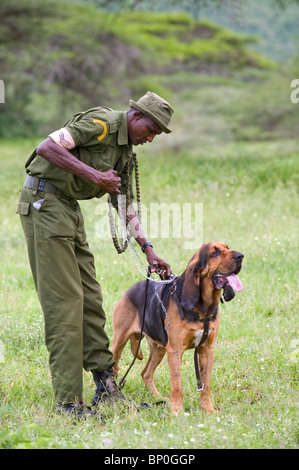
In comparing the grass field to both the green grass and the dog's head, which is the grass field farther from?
the dog's head

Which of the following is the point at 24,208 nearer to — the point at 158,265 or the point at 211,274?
the point at 158,265

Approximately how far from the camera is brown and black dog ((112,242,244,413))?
4.36 meters

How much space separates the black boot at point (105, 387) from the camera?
4.90 metres

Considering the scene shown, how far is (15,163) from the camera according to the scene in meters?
16.4

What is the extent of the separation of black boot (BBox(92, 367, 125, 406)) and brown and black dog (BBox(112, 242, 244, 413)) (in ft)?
1.37

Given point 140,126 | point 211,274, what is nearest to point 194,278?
point 211,274

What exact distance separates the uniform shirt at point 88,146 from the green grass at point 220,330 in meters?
1.60

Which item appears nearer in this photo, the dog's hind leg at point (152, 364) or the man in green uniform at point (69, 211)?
the man in green uniform at point (69, 211)

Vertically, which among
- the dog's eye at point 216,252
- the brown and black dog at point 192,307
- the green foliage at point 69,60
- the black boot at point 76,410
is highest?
the green foliage at point 69,60

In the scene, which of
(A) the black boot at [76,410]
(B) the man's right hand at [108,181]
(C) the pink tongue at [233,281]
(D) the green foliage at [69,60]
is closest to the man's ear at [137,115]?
(B) the man's right hand at [108,181]

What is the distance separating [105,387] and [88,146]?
5.94ft

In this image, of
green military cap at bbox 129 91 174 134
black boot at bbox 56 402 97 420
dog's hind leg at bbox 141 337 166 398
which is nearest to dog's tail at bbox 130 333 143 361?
dog's hind leg at bbox 141 337 166 398

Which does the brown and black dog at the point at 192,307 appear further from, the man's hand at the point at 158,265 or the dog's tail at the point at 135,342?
the dog's tail at the point at 135,342

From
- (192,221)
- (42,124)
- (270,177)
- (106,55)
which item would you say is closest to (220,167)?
(270,177)
